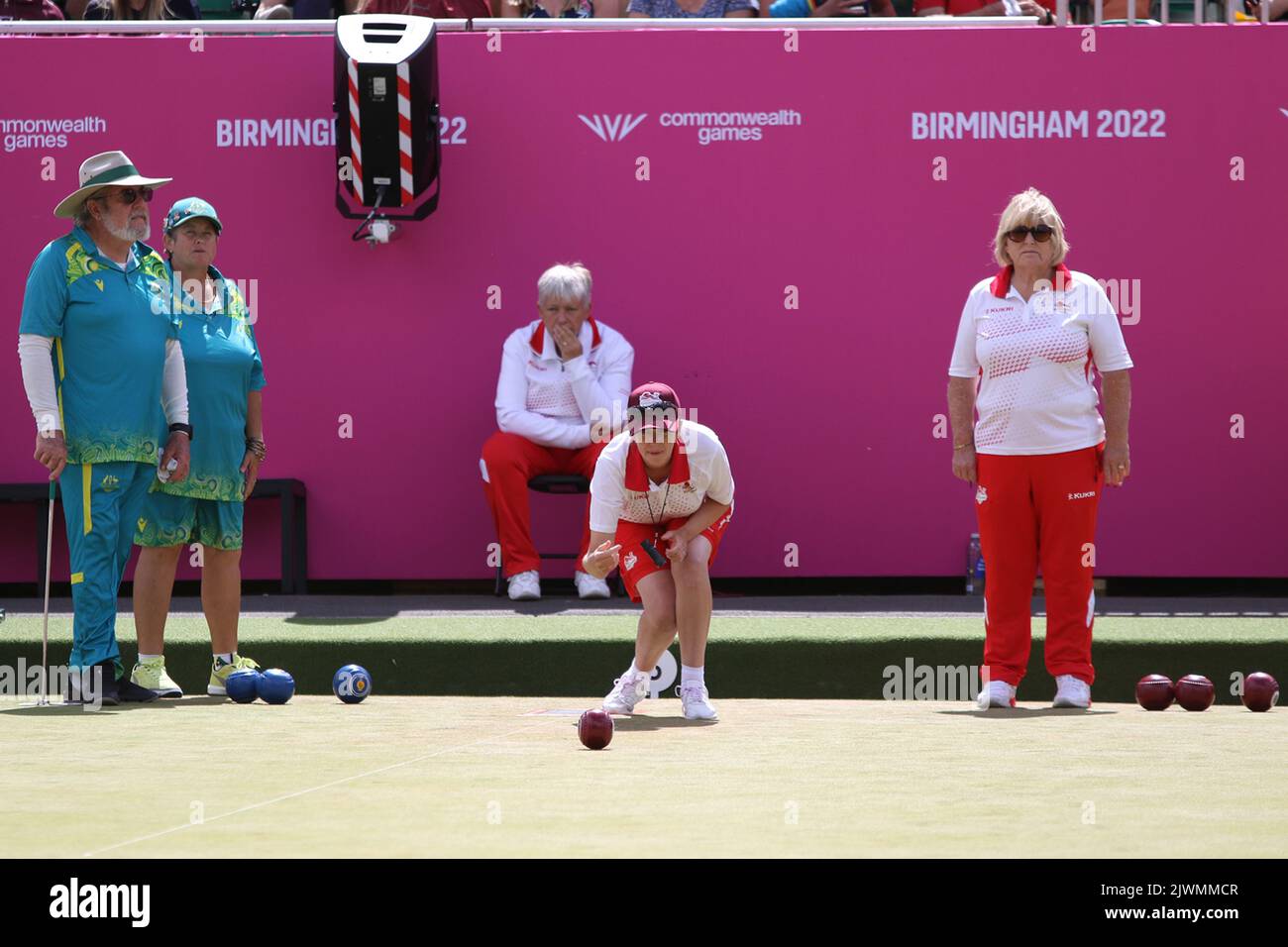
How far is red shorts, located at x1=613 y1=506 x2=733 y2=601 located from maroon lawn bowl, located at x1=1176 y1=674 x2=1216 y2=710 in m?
1.58

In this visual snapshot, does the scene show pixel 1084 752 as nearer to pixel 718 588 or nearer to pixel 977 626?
pixel 977 626

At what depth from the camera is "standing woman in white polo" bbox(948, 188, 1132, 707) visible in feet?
19.1

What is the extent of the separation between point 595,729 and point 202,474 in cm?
196

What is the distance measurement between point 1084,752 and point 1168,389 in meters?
4.21

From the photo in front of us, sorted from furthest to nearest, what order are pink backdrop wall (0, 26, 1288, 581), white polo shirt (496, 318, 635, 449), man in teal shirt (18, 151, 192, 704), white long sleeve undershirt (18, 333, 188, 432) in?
pink backdrop wall (0, 26, 1288, 581) < white polo shirt (496, 318, 635, 449) < man in teal shirt (18, 151, 192, 704) < white long sleeve undershirt (18, 333, 188, 432)

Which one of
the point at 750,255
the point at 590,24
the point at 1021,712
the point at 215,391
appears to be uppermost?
the point at 590,24

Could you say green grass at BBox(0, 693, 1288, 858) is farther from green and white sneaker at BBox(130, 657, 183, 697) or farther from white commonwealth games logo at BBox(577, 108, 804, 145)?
white commonwealth games logo at BBox(577, 108, 804, 145)

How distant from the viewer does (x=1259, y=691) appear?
594cm

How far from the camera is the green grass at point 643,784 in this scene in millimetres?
3363

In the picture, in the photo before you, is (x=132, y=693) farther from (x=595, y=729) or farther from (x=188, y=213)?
(x=595, y=729)

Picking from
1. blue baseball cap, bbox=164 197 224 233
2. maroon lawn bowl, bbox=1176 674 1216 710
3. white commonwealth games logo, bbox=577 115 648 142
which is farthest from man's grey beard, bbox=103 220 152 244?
maroon lawn bowl, bbox=1176 674 1216 710

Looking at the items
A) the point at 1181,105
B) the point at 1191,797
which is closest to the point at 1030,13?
the point at 1181,105

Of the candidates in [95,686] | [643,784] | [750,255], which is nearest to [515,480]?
[750,255]

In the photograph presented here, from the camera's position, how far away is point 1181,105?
8.47 meters
